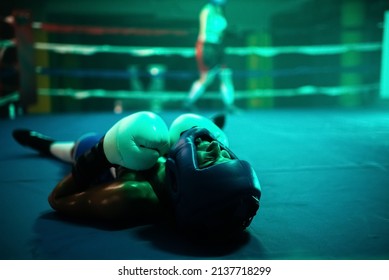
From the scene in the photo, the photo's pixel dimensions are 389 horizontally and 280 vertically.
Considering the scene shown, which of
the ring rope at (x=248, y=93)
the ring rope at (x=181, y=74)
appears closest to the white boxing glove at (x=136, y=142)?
the ring rope at (x=181, y=74)

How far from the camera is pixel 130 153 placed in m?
0.85

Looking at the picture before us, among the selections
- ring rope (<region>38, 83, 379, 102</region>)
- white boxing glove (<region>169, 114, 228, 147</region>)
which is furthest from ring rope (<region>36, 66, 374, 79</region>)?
white boxing glove (<region>169, 114, 228, 147</region>)

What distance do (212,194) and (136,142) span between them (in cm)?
22

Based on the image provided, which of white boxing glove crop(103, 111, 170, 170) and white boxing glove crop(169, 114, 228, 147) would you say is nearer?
white boxing glove crop(103, 111, 170, 170)

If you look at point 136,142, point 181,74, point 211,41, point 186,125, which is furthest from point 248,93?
point 136,142

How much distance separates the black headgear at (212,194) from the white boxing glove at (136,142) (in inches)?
3.5

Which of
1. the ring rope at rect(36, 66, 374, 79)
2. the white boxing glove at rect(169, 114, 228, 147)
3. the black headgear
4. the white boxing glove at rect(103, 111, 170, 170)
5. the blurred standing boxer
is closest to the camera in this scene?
the black headgear

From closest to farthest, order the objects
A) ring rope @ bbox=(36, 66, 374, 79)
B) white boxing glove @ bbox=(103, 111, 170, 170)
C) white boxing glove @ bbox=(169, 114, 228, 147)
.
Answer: white boxing glove @ bbox=(103, 111, 170, 170) < white boxing glove @ bbox=(169, 114, 228, 147) < ring rope @ bbox=(36, 66, 374, 79)

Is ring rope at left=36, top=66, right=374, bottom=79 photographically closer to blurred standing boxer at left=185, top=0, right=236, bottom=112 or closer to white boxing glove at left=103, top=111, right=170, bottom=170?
blurred standing boxer at left=185, top=0, right=236, bottom=112

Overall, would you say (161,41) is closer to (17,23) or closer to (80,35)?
(80,35)

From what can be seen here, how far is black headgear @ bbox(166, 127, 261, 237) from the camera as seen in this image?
737mm

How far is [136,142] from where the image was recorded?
33.7 inches

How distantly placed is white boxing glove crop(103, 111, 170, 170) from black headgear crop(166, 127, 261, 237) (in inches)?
3.5

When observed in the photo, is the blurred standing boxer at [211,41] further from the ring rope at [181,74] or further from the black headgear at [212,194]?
the black headgear at [212,194]
